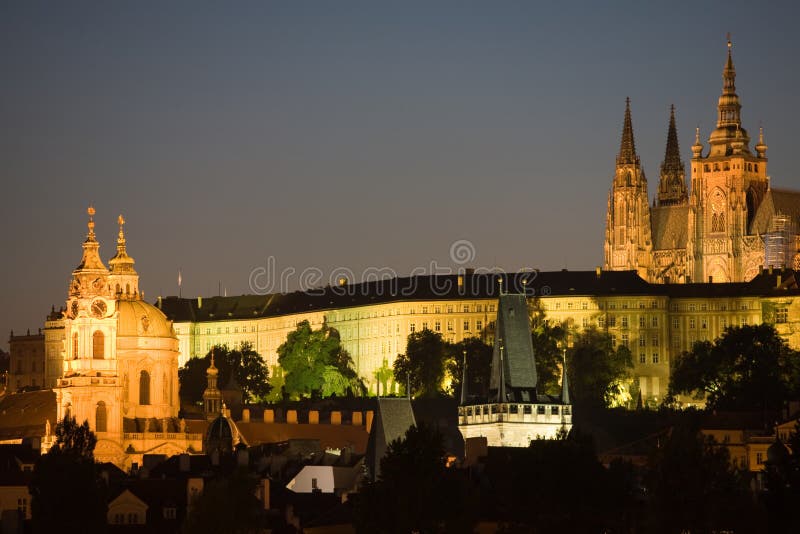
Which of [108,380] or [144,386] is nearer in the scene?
[108,380]

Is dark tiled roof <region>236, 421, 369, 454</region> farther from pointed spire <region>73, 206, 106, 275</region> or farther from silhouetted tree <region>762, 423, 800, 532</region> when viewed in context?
silhouetted tree <region>762, 423, 800, 532</region>

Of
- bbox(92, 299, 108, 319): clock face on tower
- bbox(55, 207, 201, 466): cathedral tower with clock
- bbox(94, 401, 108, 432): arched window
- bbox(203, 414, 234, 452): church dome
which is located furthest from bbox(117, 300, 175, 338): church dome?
bbox(94, 401, 108, 432): arched window

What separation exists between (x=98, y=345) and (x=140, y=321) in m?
13.5

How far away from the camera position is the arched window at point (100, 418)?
175m

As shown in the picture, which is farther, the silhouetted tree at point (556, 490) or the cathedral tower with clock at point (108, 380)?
the cathedral tower with clock at point (108, 380)

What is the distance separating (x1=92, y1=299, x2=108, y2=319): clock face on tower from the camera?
176 metres

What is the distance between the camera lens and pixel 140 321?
622 ft

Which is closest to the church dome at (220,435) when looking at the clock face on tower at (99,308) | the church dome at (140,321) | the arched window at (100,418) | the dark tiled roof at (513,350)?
the arched window at (100,418)

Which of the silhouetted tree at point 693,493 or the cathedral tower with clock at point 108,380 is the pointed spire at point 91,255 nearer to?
the cathedral tower with clock at point 108,380

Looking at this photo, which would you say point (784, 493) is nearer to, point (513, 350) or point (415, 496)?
point (415, 496)

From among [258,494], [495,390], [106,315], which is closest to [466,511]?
[258,494]

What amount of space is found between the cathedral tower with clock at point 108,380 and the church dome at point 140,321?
0.58 feet

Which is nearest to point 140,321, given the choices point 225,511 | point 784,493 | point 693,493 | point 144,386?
point 144,386

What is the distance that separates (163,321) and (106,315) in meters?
15.0
